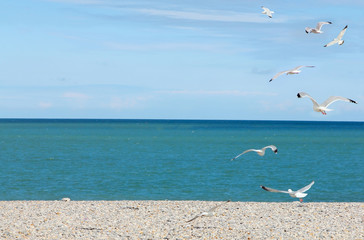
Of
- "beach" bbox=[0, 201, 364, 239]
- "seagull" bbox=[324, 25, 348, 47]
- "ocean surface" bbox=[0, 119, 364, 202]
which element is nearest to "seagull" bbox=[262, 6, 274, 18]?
"seagull" bbox=[324, 25, 348, 47]

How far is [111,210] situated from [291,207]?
729 cm

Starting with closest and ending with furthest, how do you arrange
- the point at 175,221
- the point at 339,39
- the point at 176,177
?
the point at 339,39 → the point at 175,221 → the point at 176,177

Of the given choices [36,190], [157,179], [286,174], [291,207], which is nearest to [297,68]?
[291,207]

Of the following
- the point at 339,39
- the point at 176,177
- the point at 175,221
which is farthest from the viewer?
the point at 176,177

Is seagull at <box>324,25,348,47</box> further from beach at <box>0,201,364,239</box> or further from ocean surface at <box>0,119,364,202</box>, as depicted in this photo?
ocean surface at <box>0,119,364,202</box>

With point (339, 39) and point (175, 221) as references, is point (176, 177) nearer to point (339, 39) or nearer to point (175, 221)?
point (175, 221)

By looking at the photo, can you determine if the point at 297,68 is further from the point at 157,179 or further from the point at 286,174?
the point at 286,174

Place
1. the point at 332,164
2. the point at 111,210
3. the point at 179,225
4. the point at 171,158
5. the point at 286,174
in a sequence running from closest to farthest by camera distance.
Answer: the point at 179,225 < the point at 111,210 < the point at 286,174 < the point at 332,164 < the point at 171,158

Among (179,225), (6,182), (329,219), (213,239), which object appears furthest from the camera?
(6,182)

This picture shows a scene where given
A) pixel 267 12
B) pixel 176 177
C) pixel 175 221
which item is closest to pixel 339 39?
pixel 267 12

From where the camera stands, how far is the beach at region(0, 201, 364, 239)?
52.7 ft

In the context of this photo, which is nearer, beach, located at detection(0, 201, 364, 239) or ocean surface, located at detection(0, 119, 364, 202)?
beach, located at detection(0, 201, 364, 239)

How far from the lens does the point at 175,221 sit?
60.3ft

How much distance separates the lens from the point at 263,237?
615 inches
